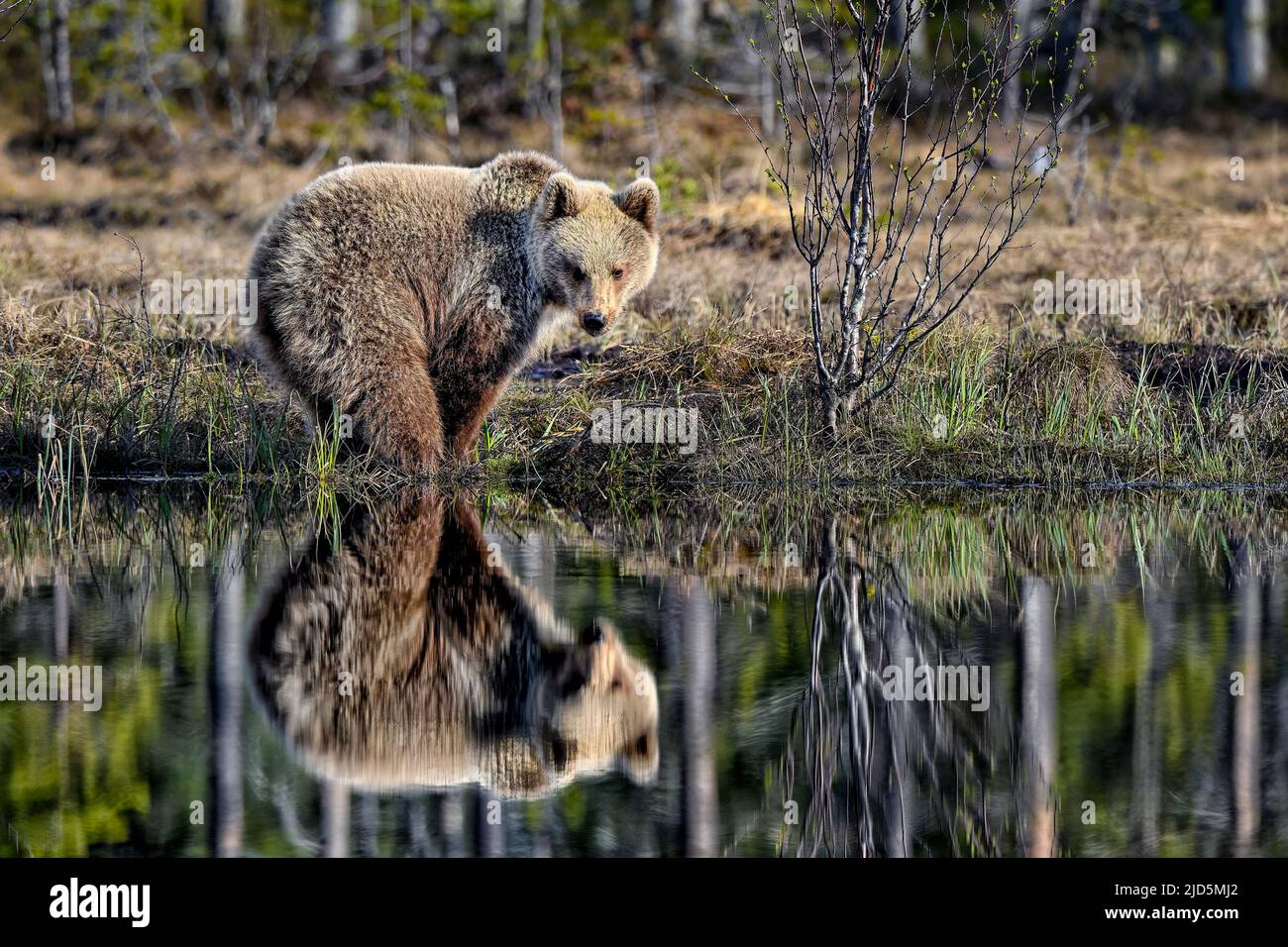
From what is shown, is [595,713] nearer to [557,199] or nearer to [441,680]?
[441,680]

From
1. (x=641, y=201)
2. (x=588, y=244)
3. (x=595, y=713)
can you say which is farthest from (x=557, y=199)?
(x=595, y=713)

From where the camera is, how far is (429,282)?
9281mm

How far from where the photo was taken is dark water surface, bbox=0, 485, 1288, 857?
421 centimetres

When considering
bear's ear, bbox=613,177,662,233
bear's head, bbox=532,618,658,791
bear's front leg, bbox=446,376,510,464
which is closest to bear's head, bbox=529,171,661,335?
bear's ear, bbox=613,177,662,233

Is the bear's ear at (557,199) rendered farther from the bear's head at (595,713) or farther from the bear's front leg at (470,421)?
the bear's head at (595,713)

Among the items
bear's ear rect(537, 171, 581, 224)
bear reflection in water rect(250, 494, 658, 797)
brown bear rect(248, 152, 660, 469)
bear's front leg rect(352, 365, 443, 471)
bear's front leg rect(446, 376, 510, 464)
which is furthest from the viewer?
bear's front leg rect(446, 376, 510, 464)

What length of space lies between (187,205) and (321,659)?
16282mm

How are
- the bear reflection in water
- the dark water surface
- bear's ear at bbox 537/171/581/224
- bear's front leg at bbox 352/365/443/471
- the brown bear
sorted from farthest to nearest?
1. bear's ear at bbox 537/171/581/224
2. bear's front leg at bbox 352/365/443/471
3. the brown bear
4. the bear reflection in water
5. the dark water surface

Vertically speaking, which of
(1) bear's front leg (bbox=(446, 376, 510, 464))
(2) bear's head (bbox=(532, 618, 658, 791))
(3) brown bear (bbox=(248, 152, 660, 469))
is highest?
(3) brown bear (bbox=(248, 152, 660, 469))

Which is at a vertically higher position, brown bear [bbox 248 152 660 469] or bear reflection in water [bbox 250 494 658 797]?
brown bear [bbox 248 152 660 469]

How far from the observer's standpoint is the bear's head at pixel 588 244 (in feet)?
30.9

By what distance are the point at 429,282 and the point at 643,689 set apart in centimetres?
440

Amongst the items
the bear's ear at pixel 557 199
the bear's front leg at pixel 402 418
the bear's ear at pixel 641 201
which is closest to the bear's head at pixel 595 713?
the bear's front leg at pixel 402 418

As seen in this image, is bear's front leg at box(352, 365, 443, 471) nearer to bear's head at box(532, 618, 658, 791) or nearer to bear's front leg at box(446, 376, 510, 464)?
bear's front leg at box(446, 376, 510, 464)
